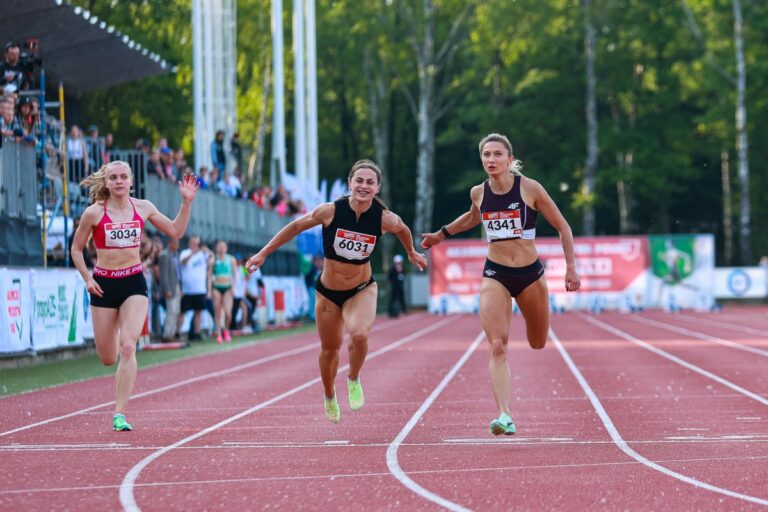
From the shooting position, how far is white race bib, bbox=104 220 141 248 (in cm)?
1113

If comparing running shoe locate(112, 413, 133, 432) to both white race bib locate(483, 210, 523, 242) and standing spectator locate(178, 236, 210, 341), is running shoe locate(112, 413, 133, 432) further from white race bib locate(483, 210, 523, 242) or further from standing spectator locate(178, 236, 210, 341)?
standing spectator locate(178, 236, 210, 341)

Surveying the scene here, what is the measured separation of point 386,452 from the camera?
9.60m

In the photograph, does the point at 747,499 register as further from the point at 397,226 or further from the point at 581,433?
the point at 397,226

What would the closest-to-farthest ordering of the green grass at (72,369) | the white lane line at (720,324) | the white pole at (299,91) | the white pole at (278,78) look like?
the green grass at (72,369), the white lane line at (720,324), the white pole at (278,78), the white pole at (299,91)

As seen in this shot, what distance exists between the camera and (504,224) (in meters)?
10.5

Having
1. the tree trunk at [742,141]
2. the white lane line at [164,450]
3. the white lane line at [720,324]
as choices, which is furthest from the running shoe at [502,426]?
the tree trunk at [742,141]

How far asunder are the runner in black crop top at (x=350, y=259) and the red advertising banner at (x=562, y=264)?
38049mm

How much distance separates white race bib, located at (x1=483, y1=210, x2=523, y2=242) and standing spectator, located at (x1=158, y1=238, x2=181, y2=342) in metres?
13.5

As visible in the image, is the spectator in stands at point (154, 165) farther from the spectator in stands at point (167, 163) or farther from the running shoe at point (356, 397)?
the running shoe at point (356, 397)

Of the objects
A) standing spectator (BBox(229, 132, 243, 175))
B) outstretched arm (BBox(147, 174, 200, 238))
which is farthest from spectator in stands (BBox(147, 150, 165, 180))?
outstretched arm (BBox(147, 174, 200, 238))

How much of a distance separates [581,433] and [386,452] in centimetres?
184

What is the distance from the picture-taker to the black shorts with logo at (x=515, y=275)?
10547 mm

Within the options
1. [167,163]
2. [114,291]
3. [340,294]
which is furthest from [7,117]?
[340,294]

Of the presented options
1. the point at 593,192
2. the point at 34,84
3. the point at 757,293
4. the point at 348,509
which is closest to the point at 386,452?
the point at 348,509
